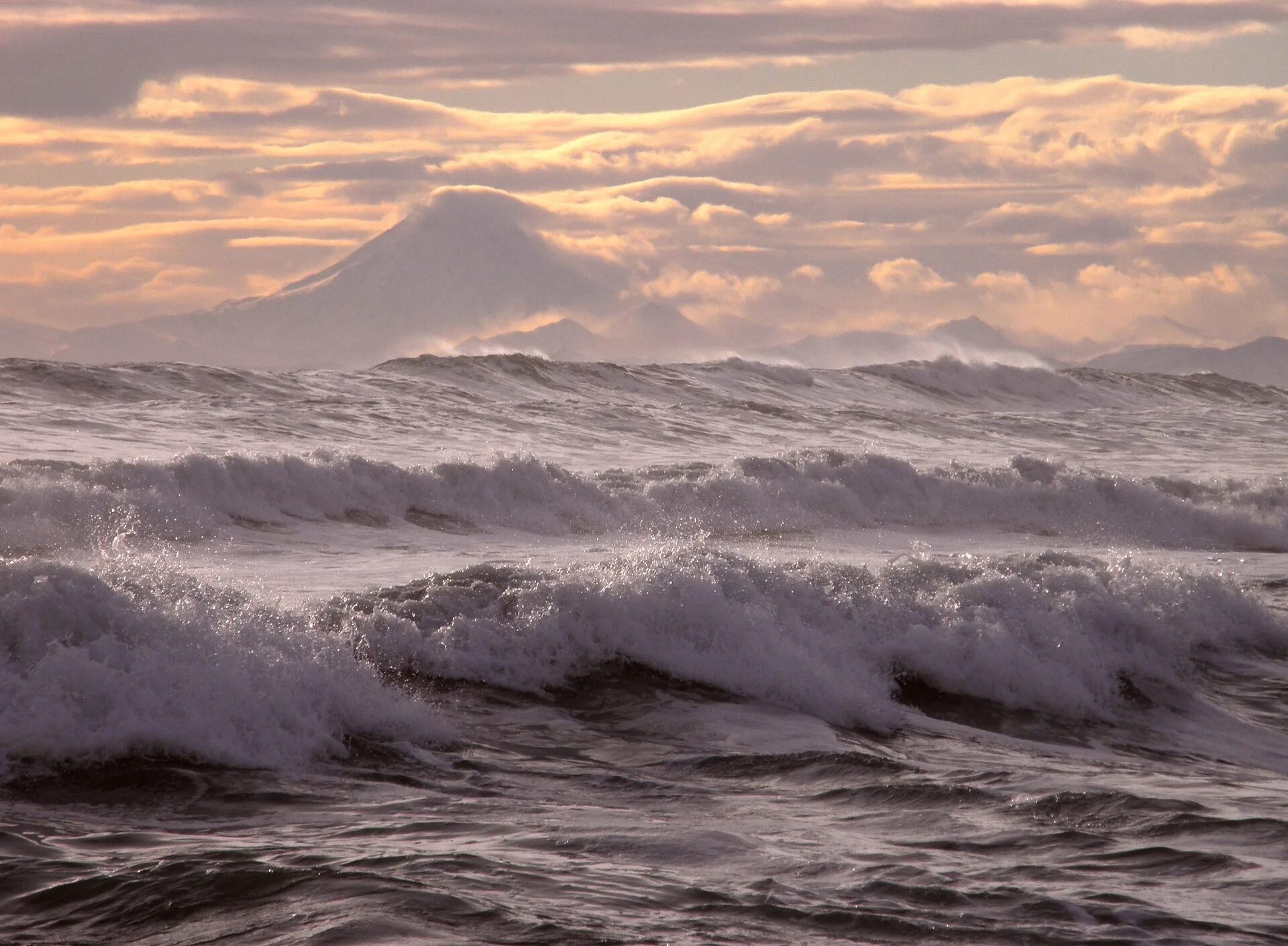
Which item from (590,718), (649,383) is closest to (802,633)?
(590,718)

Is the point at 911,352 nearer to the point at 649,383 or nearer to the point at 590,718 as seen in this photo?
the point at 649,383

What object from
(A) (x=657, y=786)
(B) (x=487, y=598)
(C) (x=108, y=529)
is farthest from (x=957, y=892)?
(C) (x=108, y=529)

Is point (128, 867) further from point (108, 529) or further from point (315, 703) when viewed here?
point (108, 529)

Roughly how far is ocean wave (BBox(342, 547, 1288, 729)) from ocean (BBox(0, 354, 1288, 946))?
3 cm

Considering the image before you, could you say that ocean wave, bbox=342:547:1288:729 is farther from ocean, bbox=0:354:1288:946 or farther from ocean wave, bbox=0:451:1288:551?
ocean wave, bbox=0:451:1288:551

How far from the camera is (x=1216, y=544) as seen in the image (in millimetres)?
18234

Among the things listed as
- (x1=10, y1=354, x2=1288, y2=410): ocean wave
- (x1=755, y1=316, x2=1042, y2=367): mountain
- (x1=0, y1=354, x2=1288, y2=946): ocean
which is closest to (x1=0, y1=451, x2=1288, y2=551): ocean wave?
(x1=0, y1=354, x2=1288, y2=946): ocean

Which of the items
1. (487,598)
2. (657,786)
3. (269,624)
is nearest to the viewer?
(657,786)

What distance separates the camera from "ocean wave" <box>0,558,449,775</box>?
21.3ft

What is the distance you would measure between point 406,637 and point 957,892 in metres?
4.33

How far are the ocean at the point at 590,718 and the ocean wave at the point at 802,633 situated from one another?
0.09ft

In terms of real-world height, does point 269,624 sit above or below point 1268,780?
above

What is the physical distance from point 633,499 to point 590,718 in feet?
32.5

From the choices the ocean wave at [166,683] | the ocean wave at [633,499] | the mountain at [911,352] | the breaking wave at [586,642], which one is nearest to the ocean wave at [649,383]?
the mountain at [911,352]
